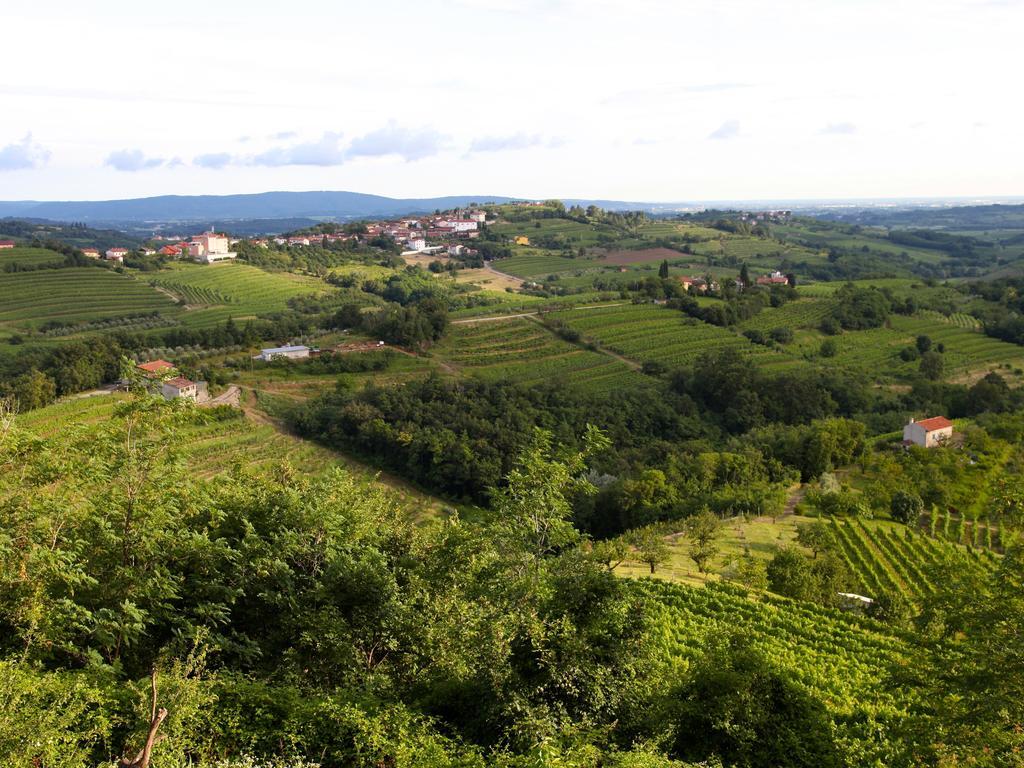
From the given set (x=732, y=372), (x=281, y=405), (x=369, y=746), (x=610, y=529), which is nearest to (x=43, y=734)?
(x=369, y=746)

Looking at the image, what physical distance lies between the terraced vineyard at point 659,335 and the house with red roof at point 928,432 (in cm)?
1667

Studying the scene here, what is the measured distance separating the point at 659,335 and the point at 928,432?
27.3 metres

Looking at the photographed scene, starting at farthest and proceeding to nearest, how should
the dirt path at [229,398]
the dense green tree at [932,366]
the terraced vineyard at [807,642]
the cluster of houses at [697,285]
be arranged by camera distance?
the cluster of houses at [697,285] → the dense green tree at [932,366] → the dirt path at [229,398] → the terraced vineyard at [807,642]

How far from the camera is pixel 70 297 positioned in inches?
3093

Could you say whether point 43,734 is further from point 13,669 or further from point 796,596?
point 796,596

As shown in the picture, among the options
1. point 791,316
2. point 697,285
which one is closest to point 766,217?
point 697,285

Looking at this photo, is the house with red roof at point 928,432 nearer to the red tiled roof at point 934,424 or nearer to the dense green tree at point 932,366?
the red tiled roof at point 934,424

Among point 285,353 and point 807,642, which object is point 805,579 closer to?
point 807,642

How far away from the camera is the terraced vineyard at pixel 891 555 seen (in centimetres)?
2778

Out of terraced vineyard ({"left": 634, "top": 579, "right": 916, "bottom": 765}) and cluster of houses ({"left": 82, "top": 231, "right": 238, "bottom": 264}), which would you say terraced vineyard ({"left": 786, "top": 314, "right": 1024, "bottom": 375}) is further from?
cluster of houses ({"left": 82, "top": 231, "right": 238, "bottom": 264})

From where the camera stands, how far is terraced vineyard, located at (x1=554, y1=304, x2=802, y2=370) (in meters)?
65.0

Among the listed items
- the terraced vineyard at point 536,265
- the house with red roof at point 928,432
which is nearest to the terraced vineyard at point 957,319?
the house with red roof at point 928,432

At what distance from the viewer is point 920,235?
552 feet

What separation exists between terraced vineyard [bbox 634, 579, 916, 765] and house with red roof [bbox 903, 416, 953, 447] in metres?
28.5
